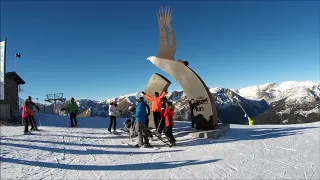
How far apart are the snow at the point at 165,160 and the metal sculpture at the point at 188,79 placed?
7.91ft

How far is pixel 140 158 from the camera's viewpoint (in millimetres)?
8203

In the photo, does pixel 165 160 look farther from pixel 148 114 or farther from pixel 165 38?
pixel 165 38

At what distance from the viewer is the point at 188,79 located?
13742mm

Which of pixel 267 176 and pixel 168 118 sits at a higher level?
pixel 168 118

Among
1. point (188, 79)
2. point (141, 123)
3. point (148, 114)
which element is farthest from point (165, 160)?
point (188, 79)

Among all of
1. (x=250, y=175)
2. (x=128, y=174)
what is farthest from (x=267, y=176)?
(x=128, y=174)

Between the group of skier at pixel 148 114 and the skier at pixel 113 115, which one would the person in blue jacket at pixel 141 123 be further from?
the skier at pixel 113 115

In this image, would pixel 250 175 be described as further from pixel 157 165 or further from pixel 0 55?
pixel 0 55

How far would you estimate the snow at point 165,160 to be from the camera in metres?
6.51

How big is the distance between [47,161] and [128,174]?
8.51 feet

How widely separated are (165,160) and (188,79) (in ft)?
21.4

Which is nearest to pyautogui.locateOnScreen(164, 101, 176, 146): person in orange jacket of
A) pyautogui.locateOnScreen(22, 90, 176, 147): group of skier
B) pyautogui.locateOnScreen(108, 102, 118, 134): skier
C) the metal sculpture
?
pyautogui.locateOnScreen(22, 90, 176, 147): group of skier

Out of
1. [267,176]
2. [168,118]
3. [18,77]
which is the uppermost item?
[18,77]

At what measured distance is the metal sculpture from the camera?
1314 cm
